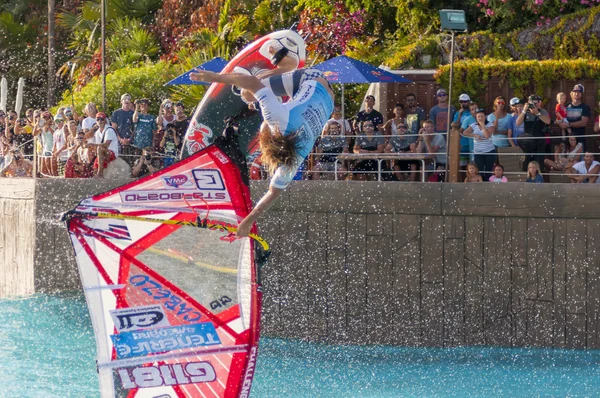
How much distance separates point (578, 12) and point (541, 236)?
766 centimetres

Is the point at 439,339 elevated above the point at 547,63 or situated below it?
below

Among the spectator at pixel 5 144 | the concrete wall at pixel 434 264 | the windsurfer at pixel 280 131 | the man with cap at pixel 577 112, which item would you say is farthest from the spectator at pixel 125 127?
the windsurfer at pixel 280 131

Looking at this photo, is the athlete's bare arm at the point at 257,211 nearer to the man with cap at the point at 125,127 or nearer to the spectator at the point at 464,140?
the spectator at the point at 464,140

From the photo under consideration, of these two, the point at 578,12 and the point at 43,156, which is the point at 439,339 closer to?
the point at 43,156

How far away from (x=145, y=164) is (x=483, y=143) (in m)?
4.78

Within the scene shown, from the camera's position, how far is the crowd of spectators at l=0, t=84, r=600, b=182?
550 inches

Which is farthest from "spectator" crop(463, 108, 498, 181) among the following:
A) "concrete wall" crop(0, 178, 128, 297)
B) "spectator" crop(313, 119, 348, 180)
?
"concrete wall" crop(0, 178, 128, 297)

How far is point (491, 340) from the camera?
528 inches

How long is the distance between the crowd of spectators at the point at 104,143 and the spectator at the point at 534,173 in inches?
185

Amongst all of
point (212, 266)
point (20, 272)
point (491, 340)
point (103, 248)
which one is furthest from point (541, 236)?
point (20, 272)

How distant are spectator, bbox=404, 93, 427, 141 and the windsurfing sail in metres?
6.75

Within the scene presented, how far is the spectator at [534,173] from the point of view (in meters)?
13.5

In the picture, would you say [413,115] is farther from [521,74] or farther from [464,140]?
[521,74]

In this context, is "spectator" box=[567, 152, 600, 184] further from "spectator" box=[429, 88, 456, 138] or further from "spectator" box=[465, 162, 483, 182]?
"spectator" box=[429, 88, 456, 138]
